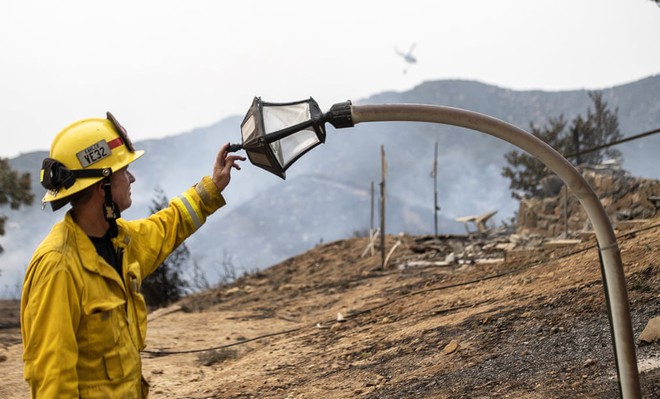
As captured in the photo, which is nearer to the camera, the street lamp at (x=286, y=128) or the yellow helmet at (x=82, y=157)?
the street lamp at (x=286, y=128)

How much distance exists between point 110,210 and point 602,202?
1539 centimetres

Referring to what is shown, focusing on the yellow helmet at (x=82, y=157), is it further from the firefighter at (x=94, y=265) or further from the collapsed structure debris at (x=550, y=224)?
the collapsed structure debris at (x=550, y=224)

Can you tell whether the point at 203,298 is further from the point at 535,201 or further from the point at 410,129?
the point at 410,129

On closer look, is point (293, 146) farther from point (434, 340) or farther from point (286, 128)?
point (434, 340)

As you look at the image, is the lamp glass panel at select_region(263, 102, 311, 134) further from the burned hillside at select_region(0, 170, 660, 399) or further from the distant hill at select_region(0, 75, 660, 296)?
the distant hill at select_region(0, 75, 660, 296)

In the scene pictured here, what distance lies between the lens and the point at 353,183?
146750 millimetres

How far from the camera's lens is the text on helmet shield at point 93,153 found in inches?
106

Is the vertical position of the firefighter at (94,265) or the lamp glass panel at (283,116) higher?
the lamp glass panel at (283,116)

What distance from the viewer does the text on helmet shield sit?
271 centimetres

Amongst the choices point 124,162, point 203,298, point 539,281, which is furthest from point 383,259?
point 124,162

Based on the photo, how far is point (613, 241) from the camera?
2467mm

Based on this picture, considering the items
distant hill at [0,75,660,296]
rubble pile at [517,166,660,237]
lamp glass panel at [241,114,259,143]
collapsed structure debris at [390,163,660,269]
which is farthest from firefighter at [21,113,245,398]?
distant hill at [0,75,660,296]

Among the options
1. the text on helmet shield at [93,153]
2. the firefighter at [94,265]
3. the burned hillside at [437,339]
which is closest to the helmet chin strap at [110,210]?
the firefighter at [94,265]

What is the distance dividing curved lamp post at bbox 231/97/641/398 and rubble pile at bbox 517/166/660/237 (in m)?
9.96
